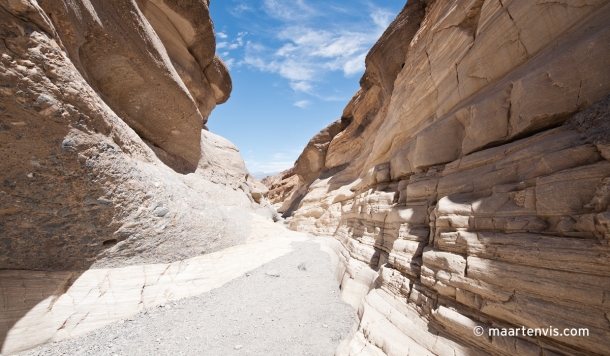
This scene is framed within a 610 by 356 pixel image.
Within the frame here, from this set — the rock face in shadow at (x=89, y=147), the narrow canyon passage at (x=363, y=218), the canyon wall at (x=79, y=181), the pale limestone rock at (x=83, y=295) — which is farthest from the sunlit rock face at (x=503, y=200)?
the rock face in shadow at (x=89, y=147)

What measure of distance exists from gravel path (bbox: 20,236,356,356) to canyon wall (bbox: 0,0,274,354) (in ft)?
1.43

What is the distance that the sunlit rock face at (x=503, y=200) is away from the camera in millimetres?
2211

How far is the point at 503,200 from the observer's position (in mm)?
2992

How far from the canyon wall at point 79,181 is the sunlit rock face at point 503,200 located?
195 inches

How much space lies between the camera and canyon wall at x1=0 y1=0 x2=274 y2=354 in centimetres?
359

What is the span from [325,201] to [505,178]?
12.4 m

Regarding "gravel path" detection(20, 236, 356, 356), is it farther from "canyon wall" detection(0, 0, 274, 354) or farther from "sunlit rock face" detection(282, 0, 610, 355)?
"sunlit rock face" detection(282, 0, 610, 355)

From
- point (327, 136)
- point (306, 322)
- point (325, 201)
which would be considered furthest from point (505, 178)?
point (327, 136)

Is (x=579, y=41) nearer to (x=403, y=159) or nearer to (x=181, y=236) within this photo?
(x=403, y=159)

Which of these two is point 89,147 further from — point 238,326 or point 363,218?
point 363,218

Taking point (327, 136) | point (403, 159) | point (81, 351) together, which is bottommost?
point (81, 351)

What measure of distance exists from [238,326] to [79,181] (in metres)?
4.36

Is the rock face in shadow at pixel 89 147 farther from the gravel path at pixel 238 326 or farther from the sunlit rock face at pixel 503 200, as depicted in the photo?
the sunlit rock face at pixel 503 200

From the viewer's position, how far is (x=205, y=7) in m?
11.1
